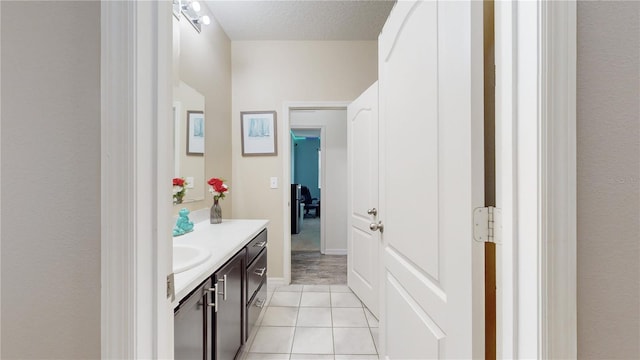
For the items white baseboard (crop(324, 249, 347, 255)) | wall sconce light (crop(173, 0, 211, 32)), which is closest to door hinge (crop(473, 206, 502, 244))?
wall sconce light (crop(173, 0, 211, 32))

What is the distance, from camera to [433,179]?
2.72ft

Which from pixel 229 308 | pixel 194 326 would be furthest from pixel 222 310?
pixel 194 326

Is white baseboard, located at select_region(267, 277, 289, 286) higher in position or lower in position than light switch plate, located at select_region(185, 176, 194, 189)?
lower

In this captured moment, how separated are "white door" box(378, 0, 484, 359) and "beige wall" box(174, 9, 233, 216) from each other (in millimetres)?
1486

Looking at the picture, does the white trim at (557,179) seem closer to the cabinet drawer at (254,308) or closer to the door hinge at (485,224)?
the door hinge at (485,224)

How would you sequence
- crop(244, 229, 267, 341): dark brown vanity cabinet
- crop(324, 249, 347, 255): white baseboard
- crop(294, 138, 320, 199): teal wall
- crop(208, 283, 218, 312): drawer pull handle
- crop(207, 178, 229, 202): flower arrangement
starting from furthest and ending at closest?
crop(294, 138, 320, 199): teal wall, crop(324, 249, 347, 255): white baseboard, crop(207, 178, 229, 202): flower arrangement, crop(244, 229, 267, 341): dark brown vanity cabinet, crop(208, 283, 218, 312): drawer pull handle

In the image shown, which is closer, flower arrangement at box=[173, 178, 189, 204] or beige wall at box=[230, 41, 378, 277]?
flower arrangement at box=[173, 178, 189, 204]

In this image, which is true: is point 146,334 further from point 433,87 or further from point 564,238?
point 433,87

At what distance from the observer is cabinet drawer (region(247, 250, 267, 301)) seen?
1.74 m

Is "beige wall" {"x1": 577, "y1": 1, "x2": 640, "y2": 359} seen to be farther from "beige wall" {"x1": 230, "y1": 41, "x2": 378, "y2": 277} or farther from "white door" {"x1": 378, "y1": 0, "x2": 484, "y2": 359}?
"beige wall" {"x1": 230, "y1": 41, "x2": 378, "y2": 277}

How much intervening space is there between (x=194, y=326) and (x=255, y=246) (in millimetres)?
857

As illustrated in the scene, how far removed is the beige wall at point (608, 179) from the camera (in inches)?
20.1

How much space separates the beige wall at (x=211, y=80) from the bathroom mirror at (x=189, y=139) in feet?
0.21

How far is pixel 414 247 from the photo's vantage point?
37.8 inches
